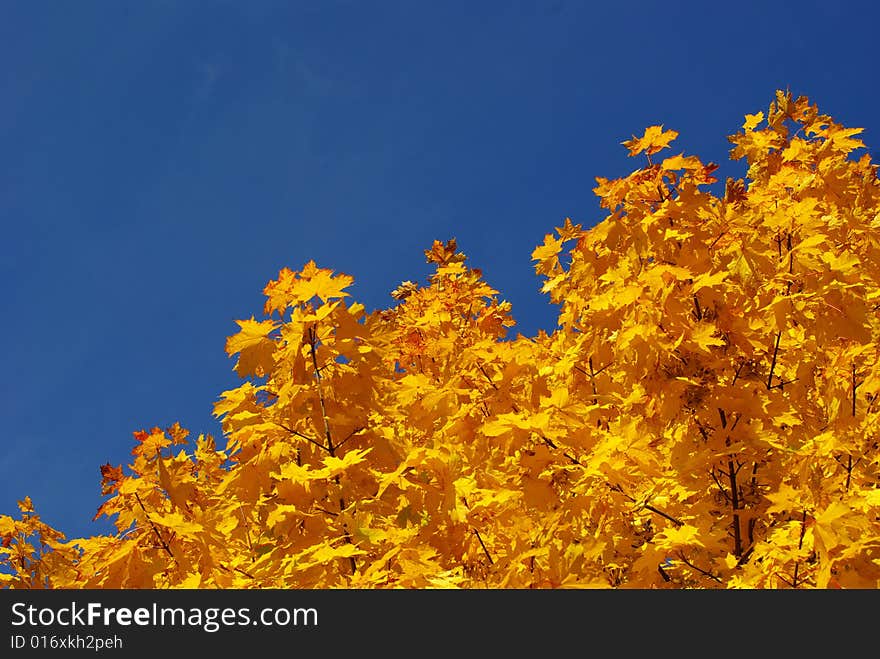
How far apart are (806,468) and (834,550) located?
1.72ft

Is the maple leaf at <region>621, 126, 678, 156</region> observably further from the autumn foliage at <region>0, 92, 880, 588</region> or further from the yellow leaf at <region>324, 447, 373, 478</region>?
the yellow leaf at <region>324, 447, 373, 478</region>

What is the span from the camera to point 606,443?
15.2 ft

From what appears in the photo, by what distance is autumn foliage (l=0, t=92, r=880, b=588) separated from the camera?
4.67 meters

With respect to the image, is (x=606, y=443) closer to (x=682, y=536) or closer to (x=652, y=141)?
(x=682, y=536)

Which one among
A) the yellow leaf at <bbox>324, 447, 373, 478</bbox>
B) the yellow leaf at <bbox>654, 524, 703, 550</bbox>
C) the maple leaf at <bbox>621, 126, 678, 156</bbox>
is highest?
the maple leaf at <bbox>621, 126, 678, 156</bbox>

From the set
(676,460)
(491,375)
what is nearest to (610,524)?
(676,460)

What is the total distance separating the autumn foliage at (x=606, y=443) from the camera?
15.3 ft

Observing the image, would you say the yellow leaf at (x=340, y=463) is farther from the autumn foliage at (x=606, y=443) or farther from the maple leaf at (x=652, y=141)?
the maple leaf at (x=652, y=141)

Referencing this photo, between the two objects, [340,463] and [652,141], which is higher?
[652,141]

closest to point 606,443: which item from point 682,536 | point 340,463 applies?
point 682,536

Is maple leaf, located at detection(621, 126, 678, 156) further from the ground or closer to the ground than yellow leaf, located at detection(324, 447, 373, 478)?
further from the ground

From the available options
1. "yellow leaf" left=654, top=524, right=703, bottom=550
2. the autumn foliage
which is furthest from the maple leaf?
"yellow leaf" left=654, top=524, right=703, bottom=550

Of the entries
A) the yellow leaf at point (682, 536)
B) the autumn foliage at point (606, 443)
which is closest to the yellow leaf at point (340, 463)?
the autumn foliage at point (606, 443)

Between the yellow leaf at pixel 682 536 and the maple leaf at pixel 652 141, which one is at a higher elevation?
the maple leaf at pixel 652 141
